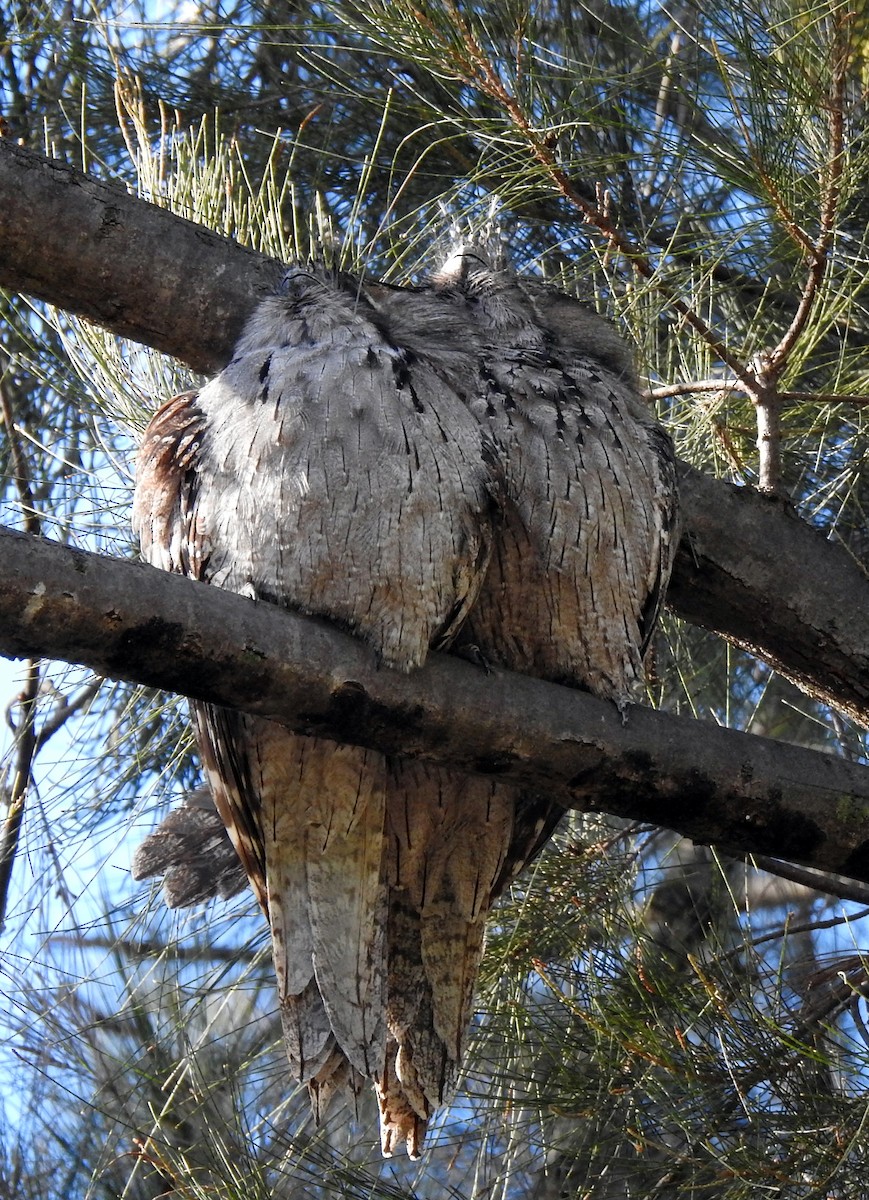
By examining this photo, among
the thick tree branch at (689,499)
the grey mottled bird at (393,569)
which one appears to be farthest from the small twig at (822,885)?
the grey mottled bird at (393,569)

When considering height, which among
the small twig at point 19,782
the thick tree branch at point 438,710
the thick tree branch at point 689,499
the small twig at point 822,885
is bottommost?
the thick tree branch at point 438,710

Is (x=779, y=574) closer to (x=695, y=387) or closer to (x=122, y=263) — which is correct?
(x=695, y=387)

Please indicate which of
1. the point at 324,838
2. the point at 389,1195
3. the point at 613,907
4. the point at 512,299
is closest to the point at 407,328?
the point at 512,299

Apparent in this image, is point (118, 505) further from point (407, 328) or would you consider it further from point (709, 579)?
A: point (709, 579)

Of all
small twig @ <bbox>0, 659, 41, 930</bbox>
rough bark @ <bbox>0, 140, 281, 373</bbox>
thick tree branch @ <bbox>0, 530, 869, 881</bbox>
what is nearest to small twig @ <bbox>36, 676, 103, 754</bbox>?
small twig @ <bbox>0, 659, 41, 930</bbox>

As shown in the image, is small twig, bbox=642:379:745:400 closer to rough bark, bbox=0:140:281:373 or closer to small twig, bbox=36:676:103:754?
rough bark, bbox=0:140:281:373

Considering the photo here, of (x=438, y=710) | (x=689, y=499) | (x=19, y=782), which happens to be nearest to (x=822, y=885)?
(x=689, y=499)

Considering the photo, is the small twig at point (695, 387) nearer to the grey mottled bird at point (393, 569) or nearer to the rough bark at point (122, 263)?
the grey mottled bird at point (393, 569)

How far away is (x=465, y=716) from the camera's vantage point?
1797 millimetres

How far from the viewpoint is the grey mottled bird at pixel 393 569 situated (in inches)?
74.6

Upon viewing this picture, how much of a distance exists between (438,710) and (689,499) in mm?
779

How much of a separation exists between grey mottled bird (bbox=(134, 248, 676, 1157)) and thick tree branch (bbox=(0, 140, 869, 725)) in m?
0.15

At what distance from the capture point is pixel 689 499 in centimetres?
235

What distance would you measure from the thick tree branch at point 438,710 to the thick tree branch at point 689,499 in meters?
0.38
